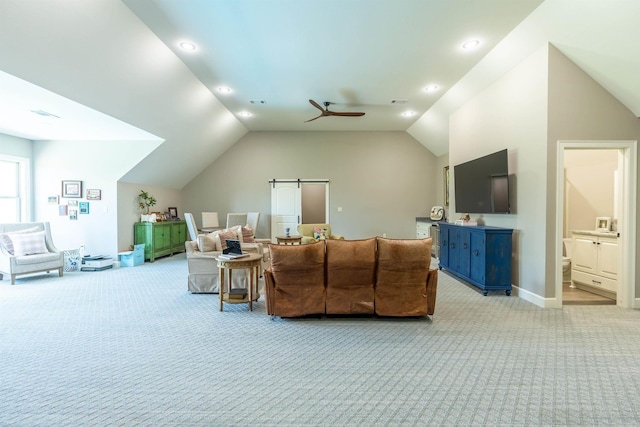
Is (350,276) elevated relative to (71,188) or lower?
lower

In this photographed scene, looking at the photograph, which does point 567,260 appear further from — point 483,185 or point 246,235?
point 246,235

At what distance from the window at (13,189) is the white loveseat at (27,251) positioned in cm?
105

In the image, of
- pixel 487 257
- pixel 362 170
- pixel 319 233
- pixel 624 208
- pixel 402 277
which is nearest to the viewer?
pixel 402 277

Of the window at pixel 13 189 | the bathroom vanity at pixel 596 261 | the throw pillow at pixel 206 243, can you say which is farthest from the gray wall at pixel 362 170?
the window at pixel 13 189

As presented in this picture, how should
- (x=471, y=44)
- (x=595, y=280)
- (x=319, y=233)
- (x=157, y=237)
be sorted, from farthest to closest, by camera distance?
(x=157, y=237) < (x=319, y=233) < (x=595, y=280) < (x=471, y=44)

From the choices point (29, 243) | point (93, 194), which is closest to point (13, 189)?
point (93, 194)

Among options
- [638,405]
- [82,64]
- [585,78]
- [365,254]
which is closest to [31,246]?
[82,64]

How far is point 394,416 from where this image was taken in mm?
1880

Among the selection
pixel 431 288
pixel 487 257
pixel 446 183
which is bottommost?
pixel 431 288

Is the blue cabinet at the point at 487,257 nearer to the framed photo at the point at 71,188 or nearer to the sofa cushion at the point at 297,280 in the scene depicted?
the sofa cushion at the point at 297,280

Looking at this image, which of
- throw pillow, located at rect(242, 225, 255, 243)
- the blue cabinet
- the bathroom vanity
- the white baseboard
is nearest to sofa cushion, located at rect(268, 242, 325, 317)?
the blue cabinet

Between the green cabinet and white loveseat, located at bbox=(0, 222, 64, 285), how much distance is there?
161 centimetres

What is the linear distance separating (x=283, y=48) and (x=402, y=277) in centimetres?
346

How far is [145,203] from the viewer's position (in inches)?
298
